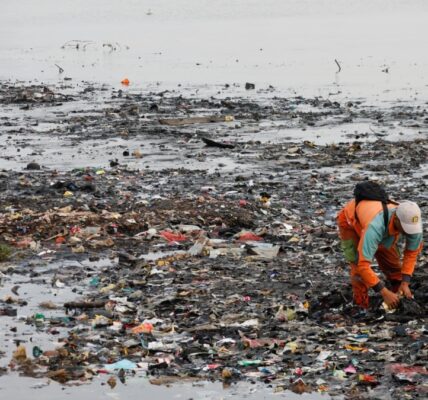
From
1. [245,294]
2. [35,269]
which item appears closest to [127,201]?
[35,269]

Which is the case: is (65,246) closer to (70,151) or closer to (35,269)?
(35,269)

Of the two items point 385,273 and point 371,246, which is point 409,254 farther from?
point 385,273

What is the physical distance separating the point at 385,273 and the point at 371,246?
2.90ft

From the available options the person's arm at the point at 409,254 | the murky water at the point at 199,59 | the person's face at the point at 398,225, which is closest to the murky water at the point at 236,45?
the murky water at the point at 199,59

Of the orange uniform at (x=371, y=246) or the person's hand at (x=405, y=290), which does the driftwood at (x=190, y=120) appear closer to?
the orange uniform at (x=371, y=246)

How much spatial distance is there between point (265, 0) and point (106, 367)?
61002 mm

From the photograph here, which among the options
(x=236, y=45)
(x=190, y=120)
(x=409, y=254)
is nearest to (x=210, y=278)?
(x=409, y=254)

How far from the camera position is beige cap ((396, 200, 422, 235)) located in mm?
7782

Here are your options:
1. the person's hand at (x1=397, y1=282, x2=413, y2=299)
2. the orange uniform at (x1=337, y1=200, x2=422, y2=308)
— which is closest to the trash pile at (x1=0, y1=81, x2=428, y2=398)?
the person's hand at (x1=397, y1=282, x2=413, y2=299)

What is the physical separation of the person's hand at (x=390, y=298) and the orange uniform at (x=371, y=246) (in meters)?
0.05

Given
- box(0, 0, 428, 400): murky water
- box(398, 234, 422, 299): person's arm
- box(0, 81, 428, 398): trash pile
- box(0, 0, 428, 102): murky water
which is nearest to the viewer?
box(0, 81, 428, 398): trash pile

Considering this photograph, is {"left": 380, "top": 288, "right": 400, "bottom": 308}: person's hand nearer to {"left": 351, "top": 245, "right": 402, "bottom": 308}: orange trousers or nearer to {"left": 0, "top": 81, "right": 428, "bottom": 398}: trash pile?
{"left": 0, "top": 81, "right": 428, "bottom": 398}: trash pile

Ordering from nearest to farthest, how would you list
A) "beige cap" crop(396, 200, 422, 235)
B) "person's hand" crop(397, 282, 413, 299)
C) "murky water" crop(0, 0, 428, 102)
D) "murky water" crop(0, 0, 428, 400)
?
"beige cap" crop(396, 200, 422, 235) → "person's hand" crop(397, 282, 413, 299) → "murky water" crop(0, 0, 428, 400) → "murky water" crop(0, 0, 428, 102)

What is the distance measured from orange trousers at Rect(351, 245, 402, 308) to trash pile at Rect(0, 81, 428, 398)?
0.46ft
